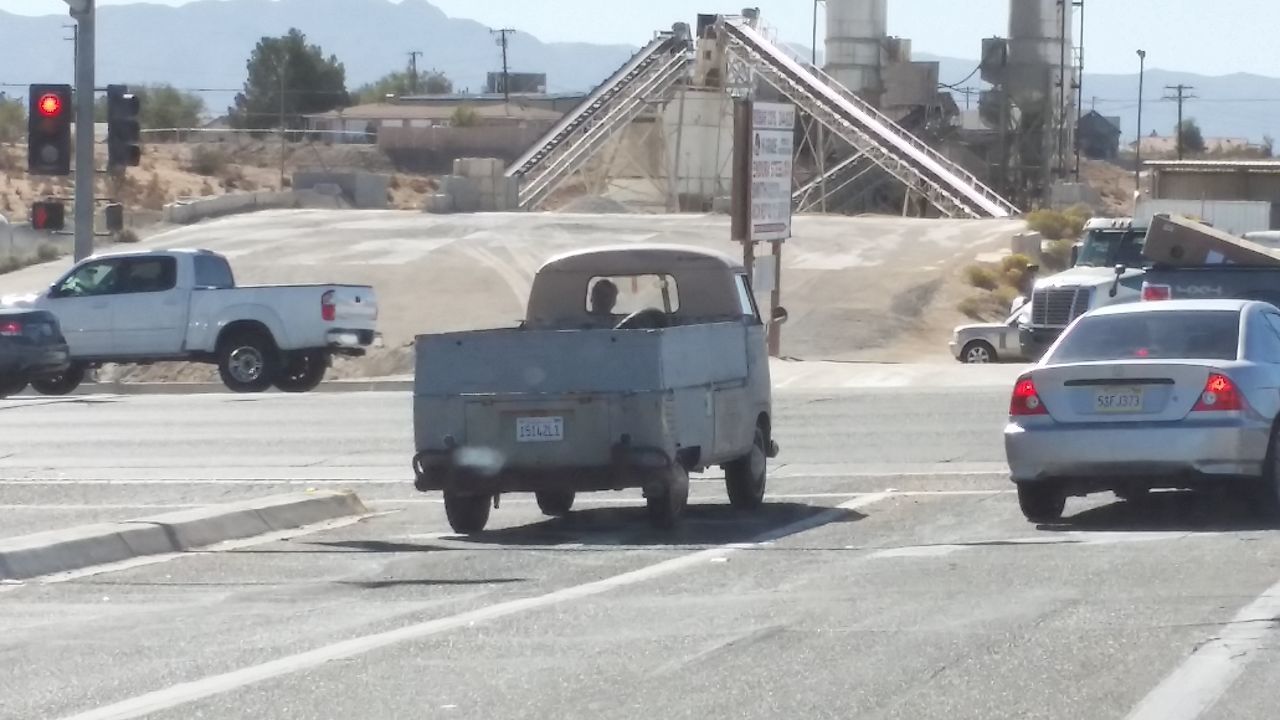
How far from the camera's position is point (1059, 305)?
111ft

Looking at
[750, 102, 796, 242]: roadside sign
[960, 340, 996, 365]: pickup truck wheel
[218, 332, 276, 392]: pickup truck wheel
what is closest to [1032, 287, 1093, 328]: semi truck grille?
[960, 340, 996, 365]: pickup truck wheel

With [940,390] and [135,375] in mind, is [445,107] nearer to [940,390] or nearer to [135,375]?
[135,375]

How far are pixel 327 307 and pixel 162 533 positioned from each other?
16.2 metres

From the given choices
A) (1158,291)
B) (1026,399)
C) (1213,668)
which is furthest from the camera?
(1158,291)

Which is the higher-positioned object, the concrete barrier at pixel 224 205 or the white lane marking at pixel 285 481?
the concrete barrier at pixel 224 205

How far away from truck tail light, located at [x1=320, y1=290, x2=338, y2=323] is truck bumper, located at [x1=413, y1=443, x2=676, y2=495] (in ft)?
50.9

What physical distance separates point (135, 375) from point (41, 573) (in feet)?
92.7

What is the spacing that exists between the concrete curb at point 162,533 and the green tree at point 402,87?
147 m

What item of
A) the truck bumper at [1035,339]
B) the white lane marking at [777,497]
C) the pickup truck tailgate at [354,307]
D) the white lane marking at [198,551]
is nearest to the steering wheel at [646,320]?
the white lane marking at [777,497]

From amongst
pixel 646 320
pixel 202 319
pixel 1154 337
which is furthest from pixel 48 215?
pixel 1154 337

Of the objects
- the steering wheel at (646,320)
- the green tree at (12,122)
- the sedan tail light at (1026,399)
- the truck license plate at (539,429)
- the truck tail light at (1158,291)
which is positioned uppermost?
the green tree at (12,122)

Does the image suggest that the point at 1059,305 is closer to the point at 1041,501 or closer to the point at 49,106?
the point at 49,106

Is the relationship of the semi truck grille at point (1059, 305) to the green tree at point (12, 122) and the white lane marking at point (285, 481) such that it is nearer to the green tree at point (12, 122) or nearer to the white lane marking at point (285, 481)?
the white lane marking at point (285, 481)

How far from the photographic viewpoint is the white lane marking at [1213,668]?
7551mm
